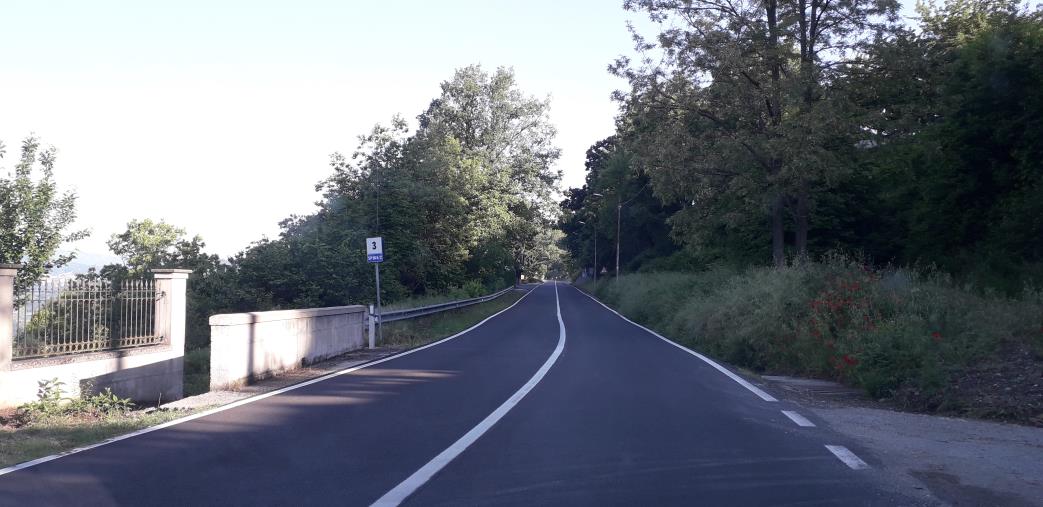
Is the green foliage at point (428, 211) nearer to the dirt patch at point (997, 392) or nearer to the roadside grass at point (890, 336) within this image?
the roadside grass at point (890, 336)

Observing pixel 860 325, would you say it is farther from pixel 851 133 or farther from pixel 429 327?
pixel 429 327

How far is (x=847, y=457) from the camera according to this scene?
8.09 m

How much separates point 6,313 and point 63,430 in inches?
107

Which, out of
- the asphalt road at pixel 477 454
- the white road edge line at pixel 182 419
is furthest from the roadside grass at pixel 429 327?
the asphalt road at pixel 477 454

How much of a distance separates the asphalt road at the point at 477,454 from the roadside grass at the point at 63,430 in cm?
53

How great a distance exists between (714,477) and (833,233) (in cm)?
2896

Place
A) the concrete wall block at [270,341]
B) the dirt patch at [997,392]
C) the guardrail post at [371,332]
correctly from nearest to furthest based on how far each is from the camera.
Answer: the dirt patch at [997,392] → the concrete wall block at [270,341] → the guardrail post at [371,332]

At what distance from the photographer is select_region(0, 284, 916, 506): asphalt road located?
262 inches

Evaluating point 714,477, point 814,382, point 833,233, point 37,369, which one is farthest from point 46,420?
point 833,233

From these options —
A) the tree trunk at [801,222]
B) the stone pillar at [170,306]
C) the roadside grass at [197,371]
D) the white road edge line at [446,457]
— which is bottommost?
the roadside grass at [197,371]

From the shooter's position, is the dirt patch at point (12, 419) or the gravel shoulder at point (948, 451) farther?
the dirt patch at point (12, 419)

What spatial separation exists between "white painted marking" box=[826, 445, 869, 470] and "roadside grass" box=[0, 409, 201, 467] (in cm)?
779

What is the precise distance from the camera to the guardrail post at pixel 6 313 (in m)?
11.4

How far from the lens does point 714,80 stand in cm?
2961
